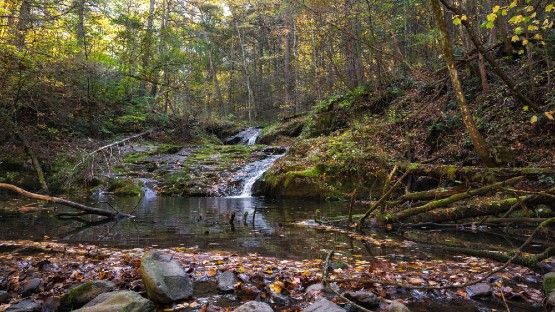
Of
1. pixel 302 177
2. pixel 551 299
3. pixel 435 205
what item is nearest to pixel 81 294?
pixel 551 299

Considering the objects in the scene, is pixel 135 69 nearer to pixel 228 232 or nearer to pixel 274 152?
pixel 274 152

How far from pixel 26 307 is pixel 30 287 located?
57 centimetres

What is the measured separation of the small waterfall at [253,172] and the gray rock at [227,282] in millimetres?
10978

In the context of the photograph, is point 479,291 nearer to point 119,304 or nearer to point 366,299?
point 366,299

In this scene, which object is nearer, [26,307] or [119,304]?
[119,304]

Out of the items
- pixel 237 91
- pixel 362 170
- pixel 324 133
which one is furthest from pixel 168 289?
pixel 237 91

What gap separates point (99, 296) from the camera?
3533mm

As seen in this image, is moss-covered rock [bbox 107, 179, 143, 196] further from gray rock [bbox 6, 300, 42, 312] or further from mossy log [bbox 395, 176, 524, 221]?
gray rock [bbox 6, 300, 42, 312]

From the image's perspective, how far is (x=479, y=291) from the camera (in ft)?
A: 12.4

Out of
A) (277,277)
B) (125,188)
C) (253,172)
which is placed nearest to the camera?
(277,277)

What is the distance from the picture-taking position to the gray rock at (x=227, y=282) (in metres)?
3.99

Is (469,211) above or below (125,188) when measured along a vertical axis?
below

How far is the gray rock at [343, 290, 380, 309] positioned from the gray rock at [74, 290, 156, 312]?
1.99m

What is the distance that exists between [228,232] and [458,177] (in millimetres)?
5404
